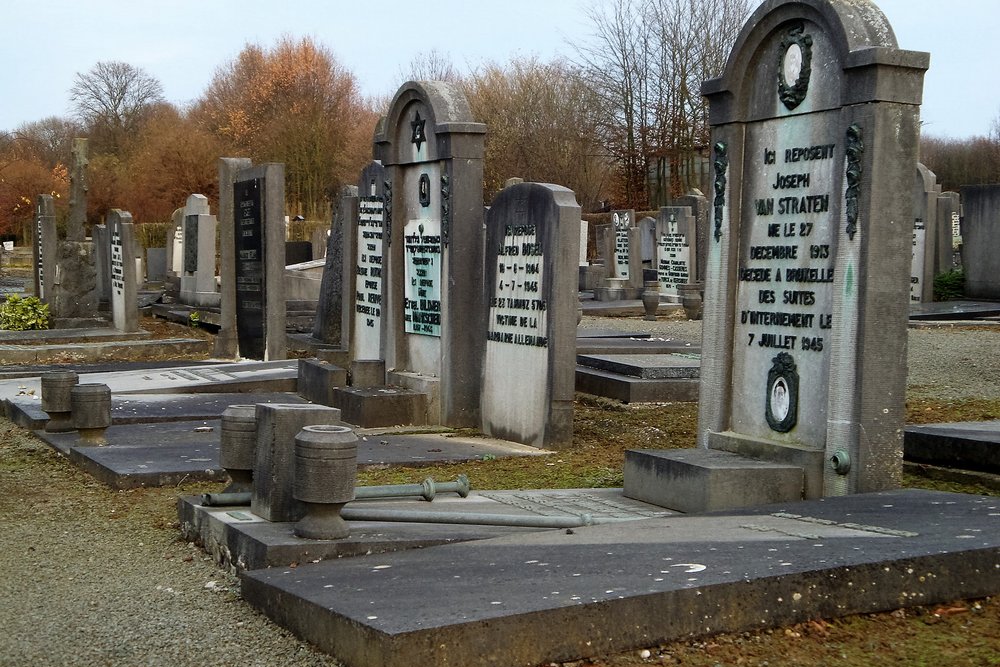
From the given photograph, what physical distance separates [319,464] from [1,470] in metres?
4.54

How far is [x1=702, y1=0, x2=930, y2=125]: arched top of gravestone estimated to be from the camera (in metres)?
6.23

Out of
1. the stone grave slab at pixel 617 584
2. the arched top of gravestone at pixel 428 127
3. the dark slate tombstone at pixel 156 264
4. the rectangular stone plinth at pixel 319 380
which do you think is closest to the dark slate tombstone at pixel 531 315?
the arched top of gravestone at pixel 428 127

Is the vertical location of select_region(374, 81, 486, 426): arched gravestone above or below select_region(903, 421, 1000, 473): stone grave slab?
above

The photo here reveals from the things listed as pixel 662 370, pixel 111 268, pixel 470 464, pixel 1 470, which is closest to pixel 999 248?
pixel 662 370

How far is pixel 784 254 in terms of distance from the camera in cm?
691

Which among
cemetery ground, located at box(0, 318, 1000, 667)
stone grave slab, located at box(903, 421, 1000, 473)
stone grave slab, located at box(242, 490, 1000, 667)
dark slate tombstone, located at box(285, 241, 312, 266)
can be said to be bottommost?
cemetery ground, located at box(0, 318, 1000, 667)

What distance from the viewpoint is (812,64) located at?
673 cm

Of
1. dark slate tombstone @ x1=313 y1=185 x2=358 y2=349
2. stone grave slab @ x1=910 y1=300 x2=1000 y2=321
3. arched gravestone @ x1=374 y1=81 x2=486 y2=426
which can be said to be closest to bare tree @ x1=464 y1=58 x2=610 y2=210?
stone grave slab @ x1=910 y1=300 x2=1000 y2=321

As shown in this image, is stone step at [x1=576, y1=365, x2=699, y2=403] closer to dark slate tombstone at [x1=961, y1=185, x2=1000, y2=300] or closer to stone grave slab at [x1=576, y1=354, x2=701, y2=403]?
stone grave slab at [x1=576, y1=354, x2=701, y2=403]

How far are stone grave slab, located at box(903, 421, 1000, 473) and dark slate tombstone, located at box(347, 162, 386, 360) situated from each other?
5.69m

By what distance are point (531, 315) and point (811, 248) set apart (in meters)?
3.05

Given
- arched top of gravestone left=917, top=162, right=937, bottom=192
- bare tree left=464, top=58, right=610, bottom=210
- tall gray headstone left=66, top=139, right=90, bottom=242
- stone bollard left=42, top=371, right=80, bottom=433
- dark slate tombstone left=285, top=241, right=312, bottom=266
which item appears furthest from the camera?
bare tree left=464, top=58, right=610, bottom=210

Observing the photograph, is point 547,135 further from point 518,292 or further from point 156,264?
point 518,292

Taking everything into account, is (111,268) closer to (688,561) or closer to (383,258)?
(383,258)
